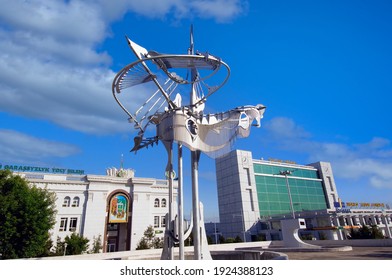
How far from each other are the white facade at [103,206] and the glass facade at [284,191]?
37.0m

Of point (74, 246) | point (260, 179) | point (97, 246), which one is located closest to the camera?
point (74, 246)

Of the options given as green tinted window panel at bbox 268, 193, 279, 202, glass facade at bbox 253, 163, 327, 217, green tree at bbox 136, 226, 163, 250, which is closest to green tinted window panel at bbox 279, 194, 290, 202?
glass facade at bbox 253, 163, 327, 217

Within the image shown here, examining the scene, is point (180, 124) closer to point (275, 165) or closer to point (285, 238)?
point (285, 238)

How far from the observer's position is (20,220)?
88.9 ft

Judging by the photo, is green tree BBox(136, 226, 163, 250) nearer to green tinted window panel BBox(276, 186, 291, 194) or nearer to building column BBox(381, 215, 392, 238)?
green tinted window panel BBox(276, 186, 291, 194)

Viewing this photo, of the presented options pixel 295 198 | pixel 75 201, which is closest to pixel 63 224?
pixel 75 201

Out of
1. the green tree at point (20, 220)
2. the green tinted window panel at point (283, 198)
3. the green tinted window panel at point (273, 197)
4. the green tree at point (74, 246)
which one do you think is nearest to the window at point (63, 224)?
the green tree at point (74, 246)

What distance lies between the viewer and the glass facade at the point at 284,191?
75.4m

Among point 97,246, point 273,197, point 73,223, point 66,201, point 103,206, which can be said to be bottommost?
point 97,246

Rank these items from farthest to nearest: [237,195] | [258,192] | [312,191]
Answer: [312,191] < [258,192] < [237,195]

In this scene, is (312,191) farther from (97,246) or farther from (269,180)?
(97,246)

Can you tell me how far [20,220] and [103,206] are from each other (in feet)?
57.8
